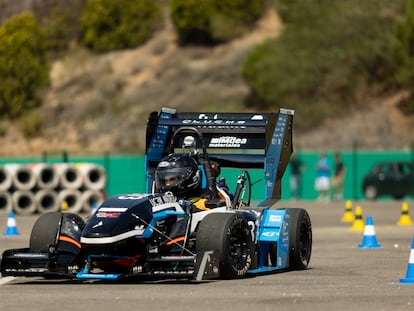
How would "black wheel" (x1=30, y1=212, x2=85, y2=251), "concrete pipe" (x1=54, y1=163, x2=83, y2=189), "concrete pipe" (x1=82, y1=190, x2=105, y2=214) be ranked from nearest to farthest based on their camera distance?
"black wheel" (x1=30, y1=212, x2=85, y2=251), "concrete pipe" (x1=82, y1=190, x2=105, y2=214), "concrete pipe" (x1=54, y1=163, x2=83, y2=189)

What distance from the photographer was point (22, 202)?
129 feet

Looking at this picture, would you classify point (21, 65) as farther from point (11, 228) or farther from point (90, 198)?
point (11, 228)

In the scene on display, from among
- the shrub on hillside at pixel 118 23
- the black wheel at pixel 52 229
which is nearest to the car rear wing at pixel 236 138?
the black wheel at pixel 52 229

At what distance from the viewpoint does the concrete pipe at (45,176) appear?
3938 cm

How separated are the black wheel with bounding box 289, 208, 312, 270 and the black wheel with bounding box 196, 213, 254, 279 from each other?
3.95 ft

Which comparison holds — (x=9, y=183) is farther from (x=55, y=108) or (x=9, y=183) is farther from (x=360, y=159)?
(x=55, y=108)

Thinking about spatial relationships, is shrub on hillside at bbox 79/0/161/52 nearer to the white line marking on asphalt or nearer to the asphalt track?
the asphalt track

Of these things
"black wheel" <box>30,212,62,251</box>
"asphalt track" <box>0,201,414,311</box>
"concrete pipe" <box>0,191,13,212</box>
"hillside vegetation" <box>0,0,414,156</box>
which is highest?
"hillside vegetation" <box>0,0,414,156</box>

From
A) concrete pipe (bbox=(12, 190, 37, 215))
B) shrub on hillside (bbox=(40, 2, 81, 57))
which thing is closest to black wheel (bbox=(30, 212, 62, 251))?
concrete pipe (bbox=(12, 190, 37, 215))

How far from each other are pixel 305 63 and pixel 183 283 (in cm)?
5556

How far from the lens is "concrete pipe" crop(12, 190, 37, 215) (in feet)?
128

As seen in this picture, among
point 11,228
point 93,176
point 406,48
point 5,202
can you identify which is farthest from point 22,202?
point 406,48

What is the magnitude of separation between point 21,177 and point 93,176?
2.13 m

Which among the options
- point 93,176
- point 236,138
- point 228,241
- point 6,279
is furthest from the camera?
point 93,176
